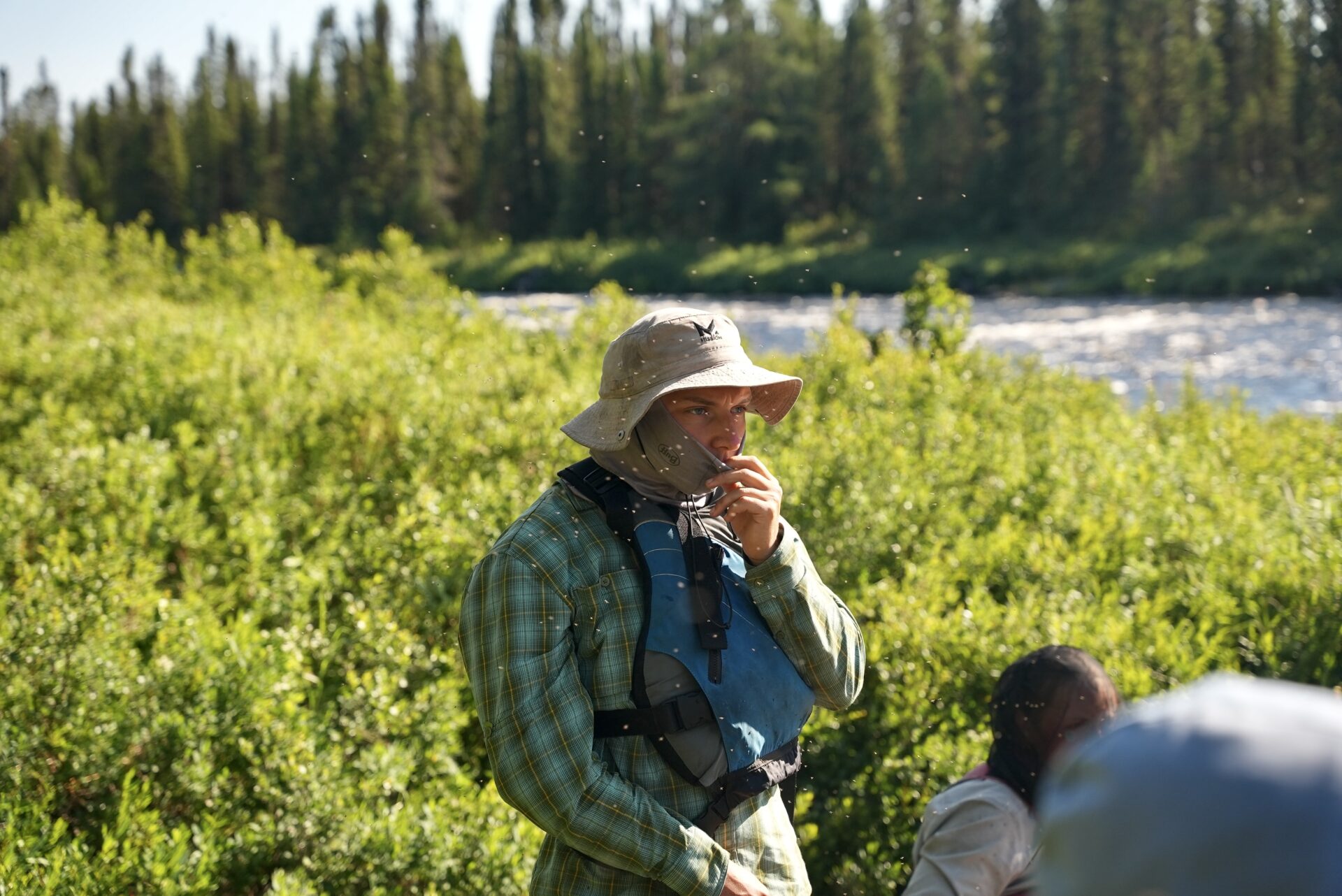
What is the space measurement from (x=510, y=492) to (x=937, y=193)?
52242mm

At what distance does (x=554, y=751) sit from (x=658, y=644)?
0.87 ft

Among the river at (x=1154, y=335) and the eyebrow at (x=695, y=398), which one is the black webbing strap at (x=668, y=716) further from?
the river at (x=1154, y=335)

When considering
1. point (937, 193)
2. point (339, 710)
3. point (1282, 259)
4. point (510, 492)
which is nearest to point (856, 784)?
point (339, 710)

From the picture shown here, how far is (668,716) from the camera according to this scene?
225 cm

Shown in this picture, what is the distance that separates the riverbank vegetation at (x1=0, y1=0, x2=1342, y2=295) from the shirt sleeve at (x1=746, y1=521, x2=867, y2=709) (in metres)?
36.2

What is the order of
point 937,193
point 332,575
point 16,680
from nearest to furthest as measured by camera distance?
point 16,680
point 332,575
point 937,193

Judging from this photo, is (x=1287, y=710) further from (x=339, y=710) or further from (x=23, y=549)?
(x=23, y=549)

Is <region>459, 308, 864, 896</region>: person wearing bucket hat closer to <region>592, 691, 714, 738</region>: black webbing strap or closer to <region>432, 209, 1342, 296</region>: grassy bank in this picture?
<region>592, 691, 714, 738</region>: black webbing strap

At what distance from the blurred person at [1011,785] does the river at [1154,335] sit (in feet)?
31.5

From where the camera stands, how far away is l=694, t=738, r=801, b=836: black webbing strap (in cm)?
229

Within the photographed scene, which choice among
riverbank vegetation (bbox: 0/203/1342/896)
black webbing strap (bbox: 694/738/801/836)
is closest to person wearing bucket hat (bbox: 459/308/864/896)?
black webbing strap (bbox: 694/738/801/836)

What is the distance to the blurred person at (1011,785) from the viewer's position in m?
2.72

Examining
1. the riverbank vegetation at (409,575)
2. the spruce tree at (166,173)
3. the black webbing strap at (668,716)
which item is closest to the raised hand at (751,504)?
the black webbing strap at (668,716)

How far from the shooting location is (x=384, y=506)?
6.52 m
